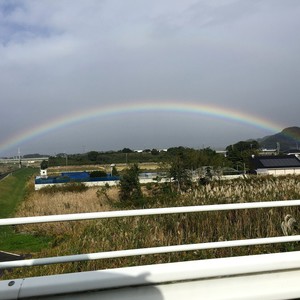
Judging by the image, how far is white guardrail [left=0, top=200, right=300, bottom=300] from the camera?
2369 millimetres

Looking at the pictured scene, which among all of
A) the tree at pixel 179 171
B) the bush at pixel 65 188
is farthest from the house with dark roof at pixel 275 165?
the bush at pixel 65 188

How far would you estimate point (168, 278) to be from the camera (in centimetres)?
253

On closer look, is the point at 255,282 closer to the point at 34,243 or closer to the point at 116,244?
the point at 116,244

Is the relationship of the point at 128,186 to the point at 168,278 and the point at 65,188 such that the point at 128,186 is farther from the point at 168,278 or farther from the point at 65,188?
the point at 168,278

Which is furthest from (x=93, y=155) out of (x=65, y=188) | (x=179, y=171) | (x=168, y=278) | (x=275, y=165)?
(x=168, y=278)

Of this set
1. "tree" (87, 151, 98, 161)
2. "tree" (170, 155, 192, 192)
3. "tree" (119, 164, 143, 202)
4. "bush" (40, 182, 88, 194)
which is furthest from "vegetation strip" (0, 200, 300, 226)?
"tree" (87, 151, 98, 161)

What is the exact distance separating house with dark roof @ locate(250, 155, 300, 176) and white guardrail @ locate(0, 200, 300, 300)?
42.9 m

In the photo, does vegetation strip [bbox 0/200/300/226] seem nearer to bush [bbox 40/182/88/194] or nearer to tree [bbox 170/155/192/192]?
tree [bbox 170/155/192/192]

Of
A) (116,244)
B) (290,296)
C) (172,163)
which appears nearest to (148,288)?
(290,296)

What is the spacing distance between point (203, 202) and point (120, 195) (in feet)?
55.9

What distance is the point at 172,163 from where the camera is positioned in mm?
25672

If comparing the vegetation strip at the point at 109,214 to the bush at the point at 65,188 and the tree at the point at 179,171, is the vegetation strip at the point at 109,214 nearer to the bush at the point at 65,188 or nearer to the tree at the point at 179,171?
the tree at the point at 179,171

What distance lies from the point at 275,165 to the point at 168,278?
47228mm

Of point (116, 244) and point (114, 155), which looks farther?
point (114, 155)
